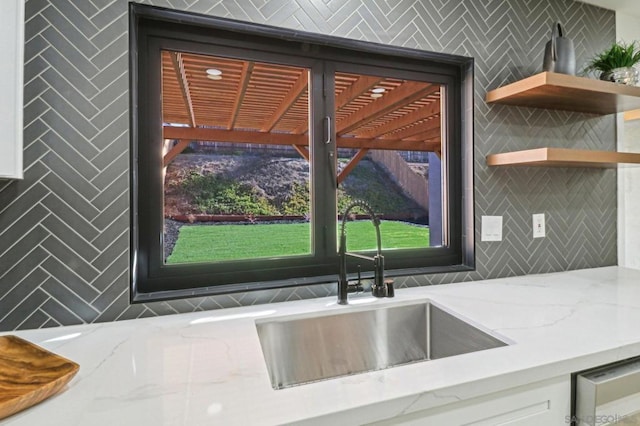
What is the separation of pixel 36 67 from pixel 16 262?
0.60 metres

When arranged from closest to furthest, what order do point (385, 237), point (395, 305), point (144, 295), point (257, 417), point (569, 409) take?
point (257, 417) → point (569, 409) → point (144, 295) → point (395, 305) → point (385, 237)

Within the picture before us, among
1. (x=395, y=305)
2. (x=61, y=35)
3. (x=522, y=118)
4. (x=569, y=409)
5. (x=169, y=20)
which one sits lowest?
(x=569, y=409)

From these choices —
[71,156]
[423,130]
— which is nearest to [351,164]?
[423,130]

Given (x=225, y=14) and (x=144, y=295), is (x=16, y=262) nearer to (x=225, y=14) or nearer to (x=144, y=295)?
(x=144, y=295)

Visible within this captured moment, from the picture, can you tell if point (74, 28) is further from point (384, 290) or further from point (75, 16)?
point (384, 290)

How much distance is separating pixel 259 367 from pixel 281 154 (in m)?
0.96

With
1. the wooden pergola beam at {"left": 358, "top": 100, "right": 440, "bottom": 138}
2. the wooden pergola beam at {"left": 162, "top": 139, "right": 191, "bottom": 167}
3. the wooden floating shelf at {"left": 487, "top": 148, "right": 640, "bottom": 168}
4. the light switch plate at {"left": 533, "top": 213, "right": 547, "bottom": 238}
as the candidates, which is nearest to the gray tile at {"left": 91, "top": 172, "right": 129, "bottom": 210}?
the wooden pergola beam at {"left": 162, "top": 139, "right": 191, "bottom": 167}

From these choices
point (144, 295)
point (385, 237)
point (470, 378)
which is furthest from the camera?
point (385, 237)

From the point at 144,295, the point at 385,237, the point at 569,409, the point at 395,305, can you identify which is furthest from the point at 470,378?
the point at 144,295

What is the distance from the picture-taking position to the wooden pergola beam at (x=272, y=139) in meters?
1.39

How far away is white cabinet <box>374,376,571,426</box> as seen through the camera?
74 cm

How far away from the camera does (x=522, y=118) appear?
1731mm

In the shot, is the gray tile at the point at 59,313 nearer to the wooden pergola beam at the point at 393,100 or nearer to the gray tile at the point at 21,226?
the gray tile at the point at 21,226

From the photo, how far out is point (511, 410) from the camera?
812 mm
